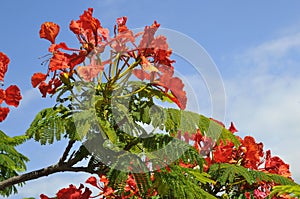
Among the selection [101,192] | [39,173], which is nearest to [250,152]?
[101,192]

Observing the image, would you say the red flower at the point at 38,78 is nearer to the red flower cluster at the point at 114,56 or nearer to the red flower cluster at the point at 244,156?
the red flower cluster at the point at 114,56

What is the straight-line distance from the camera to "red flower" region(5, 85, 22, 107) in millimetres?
2670

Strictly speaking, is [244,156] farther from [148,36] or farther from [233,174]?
[148,36]

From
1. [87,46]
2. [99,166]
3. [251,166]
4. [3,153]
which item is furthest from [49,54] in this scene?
[251,166]

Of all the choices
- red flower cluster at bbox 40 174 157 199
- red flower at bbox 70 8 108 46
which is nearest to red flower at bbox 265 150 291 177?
red flower cluster at bbox 40 174 157 199

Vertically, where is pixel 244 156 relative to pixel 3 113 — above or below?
above

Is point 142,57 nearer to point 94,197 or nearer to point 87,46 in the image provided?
point 87,46

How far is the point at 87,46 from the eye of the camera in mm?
2557

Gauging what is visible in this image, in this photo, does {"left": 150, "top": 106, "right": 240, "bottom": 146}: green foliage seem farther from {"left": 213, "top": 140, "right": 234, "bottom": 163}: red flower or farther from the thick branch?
{"left": 213, "top": 140, "right": 234, "bottom": 163}: red flower

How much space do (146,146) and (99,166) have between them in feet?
1.01

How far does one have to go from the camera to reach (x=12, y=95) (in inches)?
105

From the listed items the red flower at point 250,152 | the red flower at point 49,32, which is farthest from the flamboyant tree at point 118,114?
the red flower at point 250,152

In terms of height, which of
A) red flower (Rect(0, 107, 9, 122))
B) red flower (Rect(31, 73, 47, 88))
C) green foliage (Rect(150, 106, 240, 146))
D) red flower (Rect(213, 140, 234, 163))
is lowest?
red flower (Rect(0, 107, 9, 122))

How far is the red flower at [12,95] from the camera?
267 cm
